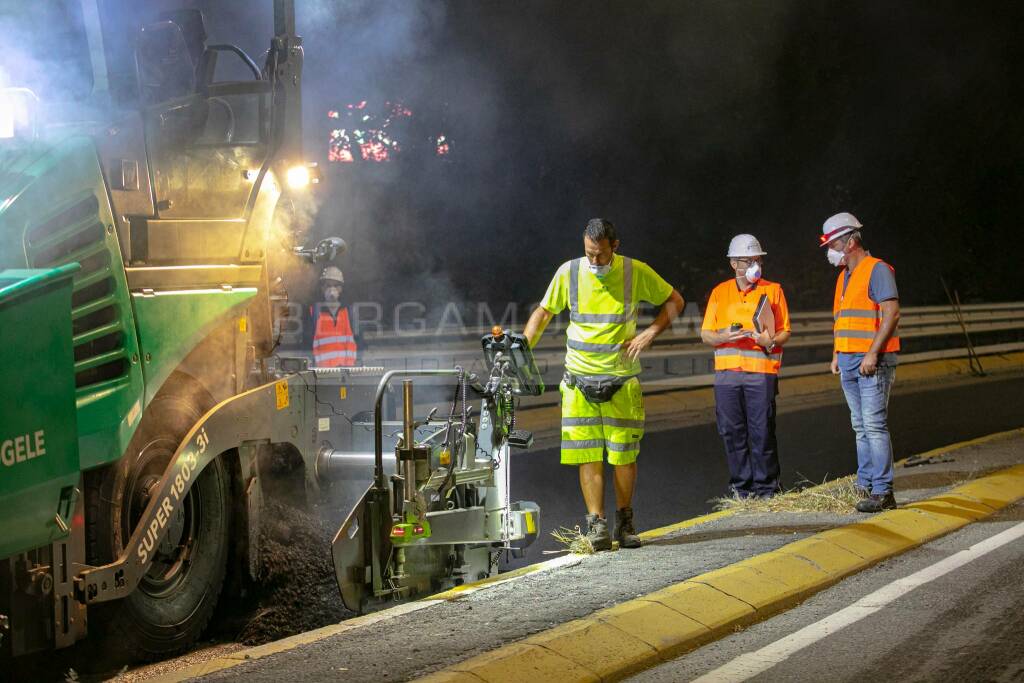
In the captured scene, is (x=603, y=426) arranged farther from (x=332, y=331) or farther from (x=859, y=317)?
(x=332, y=331)

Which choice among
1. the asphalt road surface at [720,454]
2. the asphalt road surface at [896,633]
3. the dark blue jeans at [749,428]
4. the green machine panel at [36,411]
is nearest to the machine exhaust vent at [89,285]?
the green machine panel at [36,411]

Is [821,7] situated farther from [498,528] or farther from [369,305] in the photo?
[498,528]

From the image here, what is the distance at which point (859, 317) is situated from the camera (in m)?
7.39

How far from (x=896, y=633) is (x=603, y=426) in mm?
2014

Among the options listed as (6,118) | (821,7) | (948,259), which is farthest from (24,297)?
(948,259)

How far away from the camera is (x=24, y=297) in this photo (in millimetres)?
3924

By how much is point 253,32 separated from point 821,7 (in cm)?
1780

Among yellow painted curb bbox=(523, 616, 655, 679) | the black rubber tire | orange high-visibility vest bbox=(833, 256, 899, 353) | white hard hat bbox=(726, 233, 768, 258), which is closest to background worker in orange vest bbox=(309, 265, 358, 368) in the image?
white hard hat bbox=(726, 233, 768, 258)

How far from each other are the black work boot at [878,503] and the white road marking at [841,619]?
681 millimetres

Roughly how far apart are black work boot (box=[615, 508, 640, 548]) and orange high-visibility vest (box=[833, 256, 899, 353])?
1954 mm

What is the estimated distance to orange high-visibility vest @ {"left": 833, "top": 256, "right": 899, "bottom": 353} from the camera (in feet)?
24.1

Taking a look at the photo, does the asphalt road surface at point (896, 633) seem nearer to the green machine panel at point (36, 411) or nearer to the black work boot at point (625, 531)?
the black work boot at point (625, 531)

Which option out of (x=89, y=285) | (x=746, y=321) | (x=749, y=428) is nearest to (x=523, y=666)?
(x=89, y=285)

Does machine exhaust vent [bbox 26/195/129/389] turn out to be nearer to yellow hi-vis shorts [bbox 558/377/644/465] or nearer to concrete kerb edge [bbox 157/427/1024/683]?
concrete kerb edge [bbox 157/427/1024/683]
